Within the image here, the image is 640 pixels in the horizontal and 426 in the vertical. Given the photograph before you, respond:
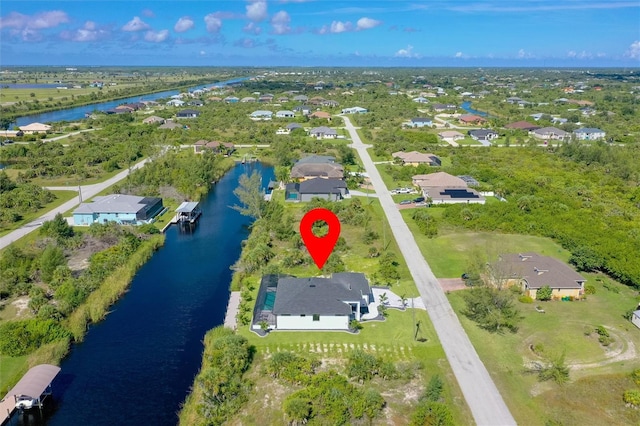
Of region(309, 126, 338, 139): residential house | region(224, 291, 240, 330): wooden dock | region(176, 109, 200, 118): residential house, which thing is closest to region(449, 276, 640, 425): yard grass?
region(224, 291, 240, 330): wooden dock

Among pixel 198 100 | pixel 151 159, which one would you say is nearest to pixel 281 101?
Answer: pixel 198 100

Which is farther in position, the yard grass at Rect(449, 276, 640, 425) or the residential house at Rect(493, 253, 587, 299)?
the residential house at Rect(493, 253, 587, 299)

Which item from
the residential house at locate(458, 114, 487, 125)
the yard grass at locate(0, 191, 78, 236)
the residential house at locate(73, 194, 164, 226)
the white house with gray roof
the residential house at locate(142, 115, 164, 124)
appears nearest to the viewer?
the white house with gray roof

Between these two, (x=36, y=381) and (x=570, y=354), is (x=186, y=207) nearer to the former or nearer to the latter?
(x=36, y=381)

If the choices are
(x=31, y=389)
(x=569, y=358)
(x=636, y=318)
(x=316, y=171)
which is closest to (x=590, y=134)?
(x=316, y=171)

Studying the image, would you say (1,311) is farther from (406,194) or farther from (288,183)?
(406,194)

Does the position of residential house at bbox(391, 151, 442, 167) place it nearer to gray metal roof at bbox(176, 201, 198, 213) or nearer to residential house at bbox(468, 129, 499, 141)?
residential house at bbox(468, 129, 499, 141)
